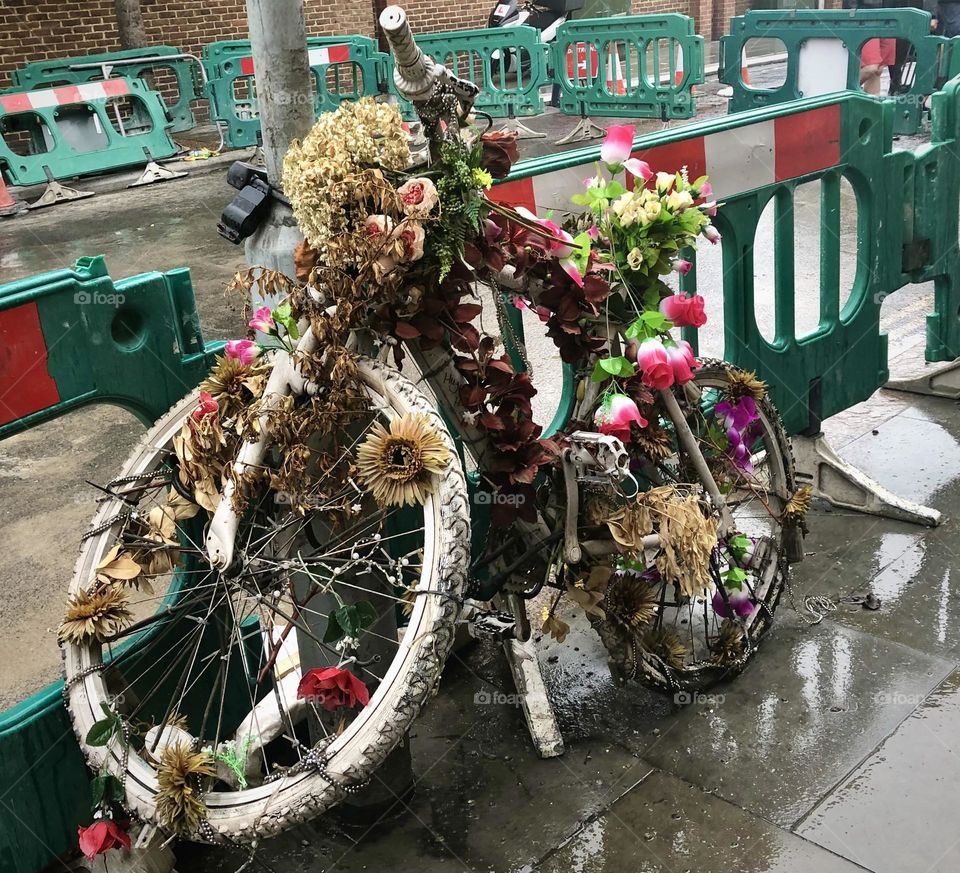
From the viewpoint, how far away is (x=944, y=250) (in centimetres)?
487

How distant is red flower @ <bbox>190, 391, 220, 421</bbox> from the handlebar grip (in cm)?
85

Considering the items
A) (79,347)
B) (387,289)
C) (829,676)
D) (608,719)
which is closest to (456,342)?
(387,289)

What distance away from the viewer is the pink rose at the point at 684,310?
2816 mm

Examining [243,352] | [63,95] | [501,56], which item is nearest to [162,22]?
[63,95]

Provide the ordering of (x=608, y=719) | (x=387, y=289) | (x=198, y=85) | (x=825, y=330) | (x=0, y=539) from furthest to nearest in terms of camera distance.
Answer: (x=198, y=85)
(x=0, y=539)
(x=825, y=330)
(x=608, y=719)
(x=387, y=289)

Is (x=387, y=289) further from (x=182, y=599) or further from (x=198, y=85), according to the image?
(x=198, y=85)

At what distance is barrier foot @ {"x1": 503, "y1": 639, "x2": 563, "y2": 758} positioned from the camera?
305 cm

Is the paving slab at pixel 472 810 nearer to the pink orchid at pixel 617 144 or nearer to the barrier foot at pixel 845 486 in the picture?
the pink orchid at pixel 617 144

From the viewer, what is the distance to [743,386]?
Answer: 3309 mm

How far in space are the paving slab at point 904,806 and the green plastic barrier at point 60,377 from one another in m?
1.82

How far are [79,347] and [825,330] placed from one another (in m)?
3.03

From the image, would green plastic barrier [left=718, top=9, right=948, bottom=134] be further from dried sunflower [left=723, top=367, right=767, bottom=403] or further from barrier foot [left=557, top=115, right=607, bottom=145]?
dried sunflower [left=723, top=367, right=767, bottom=403]

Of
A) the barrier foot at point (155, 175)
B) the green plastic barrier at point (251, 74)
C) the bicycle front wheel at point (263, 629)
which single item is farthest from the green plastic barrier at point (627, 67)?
the bicycle front wheel at point (263, 629)

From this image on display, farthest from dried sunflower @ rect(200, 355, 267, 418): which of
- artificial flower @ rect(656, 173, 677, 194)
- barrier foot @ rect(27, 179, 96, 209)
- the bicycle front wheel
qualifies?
barrier foot @ rect(27, 179, 96, 209)
